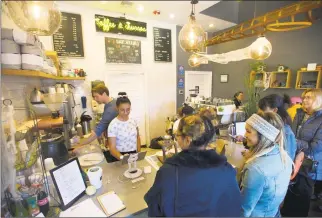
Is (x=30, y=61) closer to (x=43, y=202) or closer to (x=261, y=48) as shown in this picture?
(x=43, y=202)

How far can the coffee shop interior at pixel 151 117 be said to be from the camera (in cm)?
93

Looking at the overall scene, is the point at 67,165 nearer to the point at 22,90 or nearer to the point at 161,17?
the point at 22,90

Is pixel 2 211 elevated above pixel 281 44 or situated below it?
below

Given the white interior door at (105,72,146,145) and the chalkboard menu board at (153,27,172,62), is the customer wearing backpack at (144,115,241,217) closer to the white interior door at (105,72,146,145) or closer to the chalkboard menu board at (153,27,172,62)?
the white interior door at (105,72,146,145)

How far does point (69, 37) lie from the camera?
10.9ft

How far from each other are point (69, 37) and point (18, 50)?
2.47 metres

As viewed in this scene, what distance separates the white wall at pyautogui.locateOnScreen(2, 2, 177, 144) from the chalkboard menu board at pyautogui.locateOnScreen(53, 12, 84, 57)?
0.08 m

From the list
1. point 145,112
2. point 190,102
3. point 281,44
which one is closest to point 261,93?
point 281,44

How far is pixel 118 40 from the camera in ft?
12.7

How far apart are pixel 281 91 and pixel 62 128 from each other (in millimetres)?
4563

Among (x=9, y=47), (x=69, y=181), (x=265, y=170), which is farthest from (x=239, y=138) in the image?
(x=9, y=47)

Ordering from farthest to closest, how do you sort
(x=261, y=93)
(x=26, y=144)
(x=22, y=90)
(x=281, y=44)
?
(x=261, y=93), (x=281, y=44), (x=22, y=90), (x=26, y=144)

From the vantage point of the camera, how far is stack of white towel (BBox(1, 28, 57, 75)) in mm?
1162

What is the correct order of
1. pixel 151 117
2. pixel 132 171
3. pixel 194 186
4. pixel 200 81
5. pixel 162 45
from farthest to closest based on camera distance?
1. pixel 200 81
2. pixel 151 117
3. pixel 162 45
4. pixel 132 171
5. pixel 194 186
